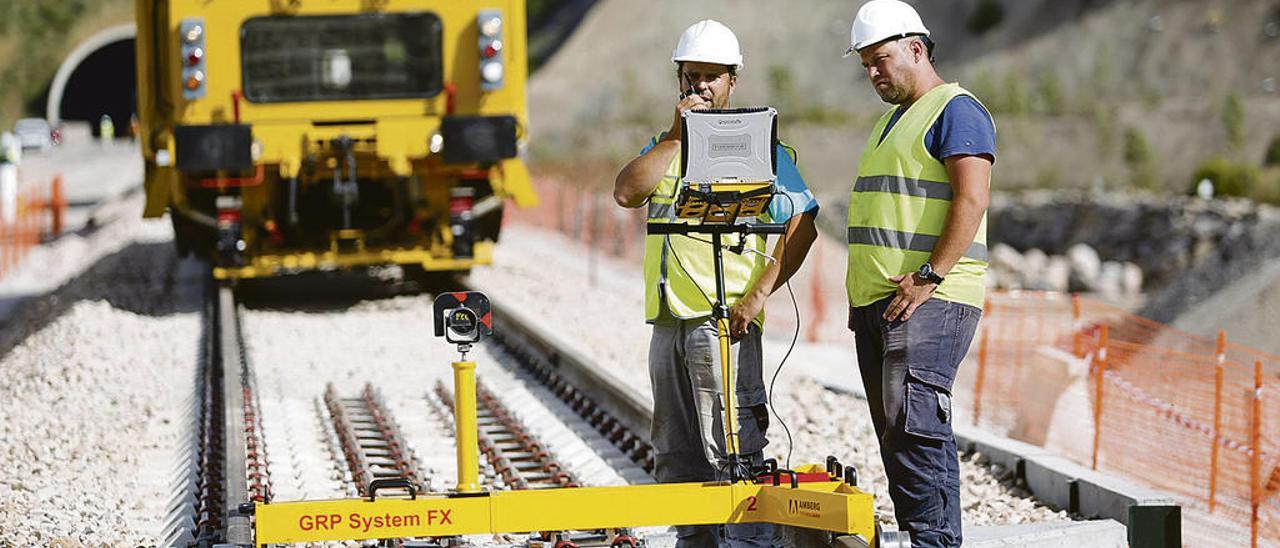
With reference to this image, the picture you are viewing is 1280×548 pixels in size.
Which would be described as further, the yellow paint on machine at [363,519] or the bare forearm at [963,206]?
the yellow paint on machine at [363,519]

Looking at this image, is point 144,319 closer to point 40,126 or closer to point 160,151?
point 160,151

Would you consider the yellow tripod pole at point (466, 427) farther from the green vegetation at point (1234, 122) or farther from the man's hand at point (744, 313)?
the green vegetation at point (1234, 122)

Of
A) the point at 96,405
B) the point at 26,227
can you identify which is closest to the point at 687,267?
the point at 96,405

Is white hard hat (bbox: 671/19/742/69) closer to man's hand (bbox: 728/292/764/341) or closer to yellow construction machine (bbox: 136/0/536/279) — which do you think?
man's hand (bbox: 728/292/764/341)

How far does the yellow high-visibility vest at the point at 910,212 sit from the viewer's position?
231 inches

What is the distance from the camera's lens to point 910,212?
5.91m

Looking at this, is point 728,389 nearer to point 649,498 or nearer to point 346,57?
point 649,498

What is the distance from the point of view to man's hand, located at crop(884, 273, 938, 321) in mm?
5805

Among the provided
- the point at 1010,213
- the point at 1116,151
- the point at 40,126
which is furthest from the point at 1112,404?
the point at 40,126

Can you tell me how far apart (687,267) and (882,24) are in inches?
43.6

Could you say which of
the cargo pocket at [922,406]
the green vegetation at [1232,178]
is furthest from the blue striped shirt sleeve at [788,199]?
the green vegetation at [1232,178]

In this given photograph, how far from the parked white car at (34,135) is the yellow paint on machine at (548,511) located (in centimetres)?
5709

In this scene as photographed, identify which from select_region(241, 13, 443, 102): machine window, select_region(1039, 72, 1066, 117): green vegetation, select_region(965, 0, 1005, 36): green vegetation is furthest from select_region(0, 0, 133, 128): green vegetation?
select_region(241, 13, 443, 102): machine window

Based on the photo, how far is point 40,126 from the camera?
63031 mm
